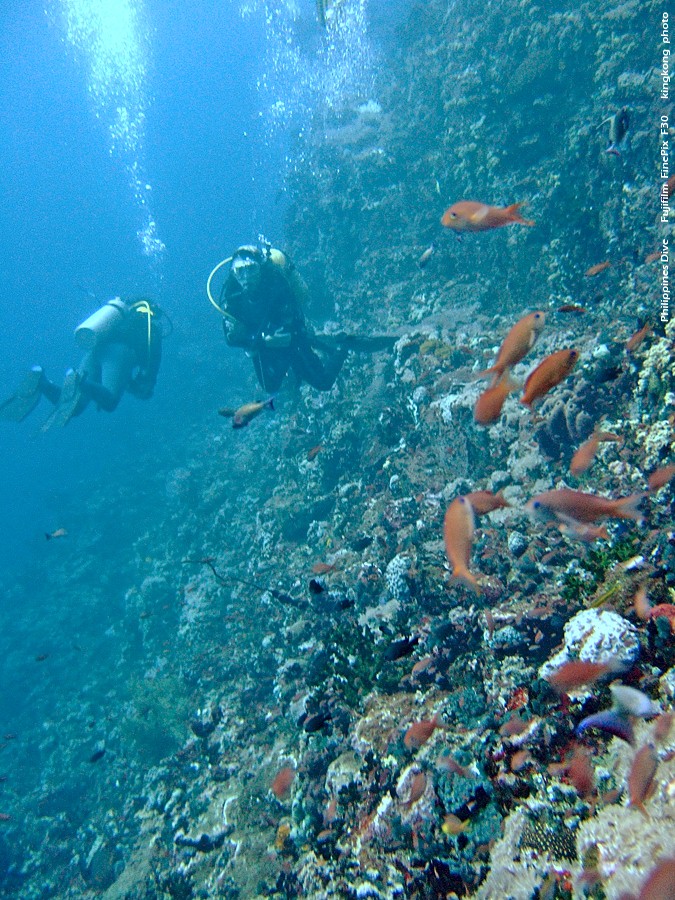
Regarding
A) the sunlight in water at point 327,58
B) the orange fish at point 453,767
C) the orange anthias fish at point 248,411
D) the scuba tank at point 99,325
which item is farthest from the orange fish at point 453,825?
the sunlight in water at point 327,58

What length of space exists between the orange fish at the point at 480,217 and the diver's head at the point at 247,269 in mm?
6696

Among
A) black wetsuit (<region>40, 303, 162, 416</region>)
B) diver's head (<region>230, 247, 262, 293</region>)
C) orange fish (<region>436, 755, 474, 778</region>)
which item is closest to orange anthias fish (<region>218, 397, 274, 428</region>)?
orange fish (<region>436, 755, 474, 778</region>)

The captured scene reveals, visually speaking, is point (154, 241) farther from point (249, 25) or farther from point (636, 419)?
point (636, 419)

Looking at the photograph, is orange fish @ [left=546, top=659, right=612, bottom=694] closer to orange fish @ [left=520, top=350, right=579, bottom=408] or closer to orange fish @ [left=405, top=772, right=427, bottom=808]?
orange fish @ [left=405, top=772, right=427, bottom=808]

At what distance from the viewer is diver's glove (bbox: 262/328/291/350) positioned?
376 inches

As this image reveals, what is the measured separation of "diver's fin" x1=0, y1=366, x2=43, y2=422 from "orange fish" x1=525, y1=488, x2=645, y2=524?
46.6ft

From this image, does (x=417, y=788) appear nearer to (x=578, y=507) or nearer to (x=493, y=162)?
(x=578, y=507)

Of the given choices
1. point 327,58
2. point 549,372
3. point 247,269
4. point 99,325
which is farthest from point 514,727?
point 327,58

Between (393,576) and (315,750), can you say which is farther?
(393,576)

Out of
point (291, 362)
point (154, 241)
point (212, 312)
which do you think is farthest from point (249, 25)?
point (291, 362)

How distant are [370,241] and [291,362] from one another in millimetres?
8553

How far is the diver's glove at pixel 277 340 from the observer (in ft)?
→ 31.3

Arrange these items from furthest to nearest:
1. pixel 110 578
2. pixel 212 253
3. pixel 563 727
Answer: pixel 212 253
pixel 110 578
pixel 563 727

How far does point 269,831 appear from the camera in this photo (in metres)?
5.59
